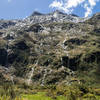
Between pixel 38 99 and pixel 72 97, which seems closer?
pixel 72 97

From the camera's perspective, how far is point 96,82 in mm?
199625

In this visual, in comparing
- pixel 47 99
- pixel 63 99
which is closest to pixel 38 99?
pixel 47 99

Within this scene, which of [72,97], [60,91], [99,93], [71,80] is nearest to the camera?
[72,97]

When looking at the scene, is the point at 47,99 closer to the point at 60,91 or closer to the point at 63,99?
the point at 63,99

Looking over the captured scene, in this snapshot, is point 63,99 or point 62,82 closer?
point 63,99

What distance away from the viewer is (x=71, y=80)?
196500mm

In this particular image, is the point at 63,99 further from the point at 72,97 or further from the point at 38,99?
the point at 72,97

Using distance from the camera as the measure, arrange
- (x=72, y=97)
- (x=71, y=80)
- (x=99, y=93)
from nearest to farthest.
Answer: (x=72, y=97) → (x=99, y=93) → (x=71, y=80)

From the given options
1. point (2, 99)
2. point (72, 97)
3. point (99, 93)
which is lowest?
point (99, 93)

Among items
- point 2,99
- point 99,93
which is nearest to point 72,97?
point 2,99

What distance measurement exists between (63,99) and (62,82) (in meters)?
85.5

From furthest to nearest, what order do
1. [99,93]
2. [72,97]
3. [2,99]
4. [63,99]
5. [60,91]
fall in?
[99,93], [60,91], [63,99], [72,97], [2,99]

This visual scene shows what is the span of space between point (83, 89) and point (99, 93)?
60.7 ft

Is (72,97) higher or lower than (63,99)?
higher
